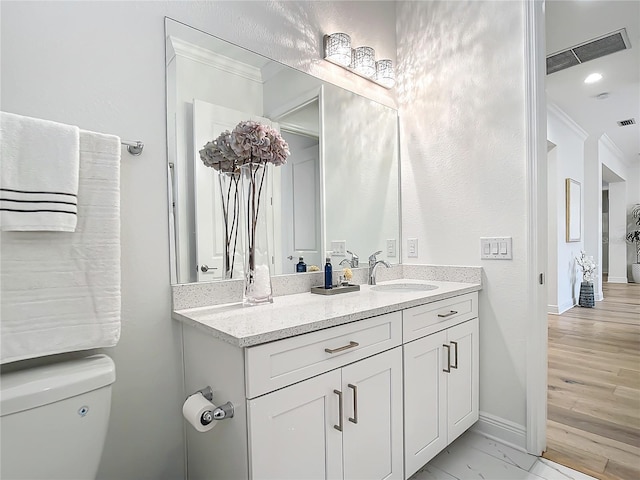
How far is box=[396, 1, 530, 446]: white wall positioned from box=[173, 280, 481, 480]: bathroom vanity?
1.03 feet

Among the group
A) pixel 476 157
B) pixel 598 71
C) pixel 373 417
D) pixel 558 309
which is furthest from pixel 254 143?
pixel 558 309

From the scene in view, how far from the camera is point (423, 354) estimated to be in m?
1.50

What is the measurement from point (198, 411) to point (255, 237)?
667mm

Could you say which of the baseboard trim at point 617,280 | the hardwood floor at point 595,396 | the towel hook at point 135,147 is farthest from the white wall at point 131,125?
the baseboard trim at point 617,280

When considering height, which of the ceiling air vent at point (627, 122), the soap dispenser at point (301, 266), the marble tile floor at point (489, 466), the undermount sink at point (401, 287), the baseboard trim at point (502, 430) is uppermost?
the ceiling air vent at point (627, 122)

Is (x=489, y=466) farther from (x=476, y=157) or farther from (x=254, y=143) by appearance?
(x=254, y=143)

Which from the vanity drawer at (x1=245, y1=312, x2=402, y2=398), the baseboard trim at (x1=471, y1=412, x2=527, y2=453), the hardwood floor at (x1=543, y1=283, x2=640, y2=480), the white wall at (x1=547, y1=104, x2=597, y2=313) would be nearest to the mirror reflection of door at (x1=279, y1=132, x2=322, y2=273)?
the vanity drawer at (x1=245, y1=312, x2=402, y2=398)

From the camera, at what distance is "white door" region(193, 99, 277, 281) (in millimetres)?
1411

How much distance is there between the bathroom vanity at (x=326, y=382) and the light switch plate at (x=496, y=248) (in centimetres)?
35

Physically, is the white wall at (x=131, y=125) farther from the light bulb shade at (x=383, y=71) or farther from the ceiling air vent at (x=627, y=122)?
the ceiling air vent at (x=627, y=122)

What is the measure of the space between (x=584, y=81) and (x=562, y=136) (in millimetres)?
1163

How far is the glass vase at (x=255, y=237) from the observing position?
1412mm

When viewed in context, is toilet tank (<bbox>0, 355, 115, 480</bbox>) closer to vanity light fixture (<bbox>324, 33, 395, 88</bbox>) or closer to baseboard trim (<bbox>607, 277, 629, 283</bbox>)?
vanity light fixture (<bbox>324, 33, 395, 88</bbox>)

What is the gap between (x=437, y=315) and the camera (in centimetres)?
159
